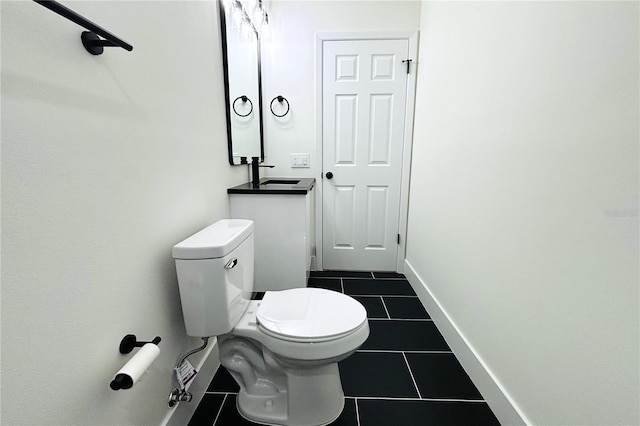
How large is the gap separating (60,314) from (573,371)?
4.49 feet

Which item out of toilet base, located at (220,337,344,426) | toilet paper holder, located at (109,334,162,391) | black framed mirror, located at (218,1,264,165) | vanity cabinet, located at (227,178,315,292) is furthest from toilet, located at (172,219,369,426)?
black framed mirror, located at (218,1,264,165)

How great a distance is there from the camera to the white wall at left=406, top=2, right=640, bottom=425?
718mm

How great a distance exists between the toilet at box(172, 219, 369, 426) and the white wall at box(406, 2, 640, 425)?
0.60 metres

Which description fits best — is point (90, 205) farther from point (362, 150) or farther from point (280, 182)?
point (362, 150)

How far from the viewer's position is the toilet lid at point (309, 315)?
1.06 meters

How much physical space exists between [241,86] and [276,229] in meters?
0.96

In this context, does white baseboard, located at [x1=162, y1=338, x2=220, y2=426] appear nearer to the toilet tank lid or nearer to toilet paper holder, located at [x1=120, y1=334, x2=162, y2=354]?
toilet paper holder, located at [x1=120, y1=334, x2=162, y2=354]

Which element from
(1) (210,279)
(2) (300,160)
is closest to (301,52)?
(2) (300,160)

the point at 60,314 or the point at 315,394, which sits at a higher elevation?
the point at 60,314

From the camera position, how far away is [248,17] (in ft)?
6.08

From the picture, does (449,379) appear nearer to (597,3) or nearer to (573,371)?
(573,371)

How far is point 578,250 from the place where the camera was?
2.73 feet

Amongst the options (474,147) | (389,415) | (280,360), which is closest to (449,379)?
(389,415)

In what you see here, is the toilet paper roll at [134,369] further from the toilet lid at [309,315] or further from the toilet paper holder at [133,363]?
the toilet lid at [309,315]
